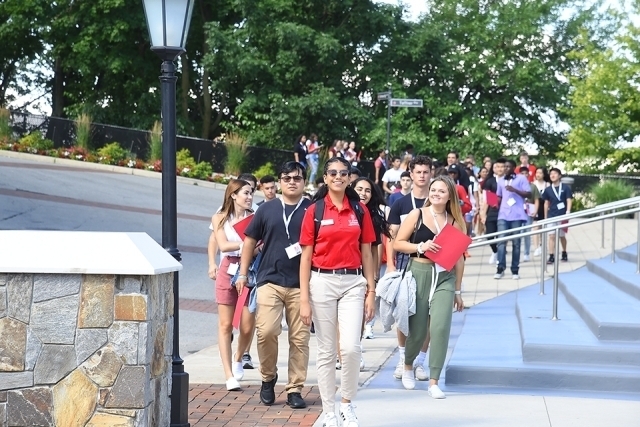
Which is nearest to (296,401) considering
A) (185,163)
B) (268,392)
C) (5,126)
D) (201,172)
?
(268,392)

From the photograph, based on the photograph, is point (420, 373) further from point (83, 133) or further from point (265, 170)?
point (83, 133)

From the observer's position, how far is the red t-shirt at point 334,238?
7453 mm

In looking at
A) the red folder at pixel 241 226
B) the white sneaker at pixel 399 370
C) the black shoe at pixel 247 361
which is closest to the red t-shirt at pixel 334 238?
the red folder at pixel 241 226

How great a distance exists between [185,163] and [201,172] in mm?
782

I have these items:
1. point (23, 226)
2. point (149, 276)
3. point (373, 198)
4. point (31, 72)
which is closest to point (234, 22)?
point (31, 72)

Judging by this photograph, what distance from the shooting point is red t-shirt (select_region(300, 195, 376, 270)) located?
7453 mm

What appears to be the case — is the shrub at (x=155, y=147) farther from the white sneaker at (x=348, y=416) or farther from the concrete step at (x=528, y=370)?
the white sneaker at (x=348, y=416)

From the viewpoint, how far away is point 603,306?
428 inches

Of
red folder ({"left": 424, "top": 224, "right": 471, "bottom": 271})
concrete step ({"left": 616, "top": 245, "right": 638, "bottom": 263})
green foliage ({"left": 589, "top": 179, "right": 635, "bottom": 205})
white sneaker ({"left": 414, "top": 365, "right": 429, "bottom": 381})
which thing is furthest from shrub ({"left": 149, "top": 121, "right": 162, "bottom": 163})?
red folder ({"left": 424, "top": 224, "right": 471, "bottom": 271})

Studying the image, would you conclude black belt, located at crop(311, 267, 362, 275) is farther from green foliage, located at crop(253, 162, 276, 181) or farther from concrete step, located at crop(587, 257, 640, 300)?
green foliage, located at crop(253, 162, 276, 181)

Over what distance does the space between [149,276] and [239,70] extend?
3321cm

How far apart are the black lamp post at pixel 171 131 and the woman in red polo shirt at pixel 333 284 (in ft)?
2.92

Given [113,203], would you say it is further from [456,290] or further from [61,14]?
[61,14]

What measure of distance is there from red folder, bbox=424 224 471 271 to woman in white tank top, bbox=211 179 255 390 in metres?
1.61
